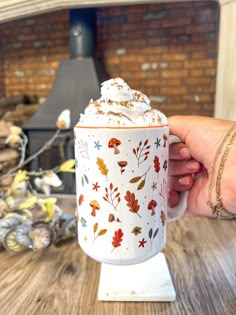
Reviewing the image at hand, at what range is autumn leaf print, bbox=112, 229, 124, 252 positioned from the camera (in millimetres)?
464

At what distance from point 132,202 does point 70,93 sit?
66.4 inches

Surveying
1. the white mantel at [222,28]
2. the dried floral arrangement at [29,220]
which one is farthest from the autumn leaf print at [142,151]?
the white mantel at [222,28]

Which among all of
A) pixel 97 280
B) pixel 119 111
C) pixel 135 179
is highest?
pixel 119 111

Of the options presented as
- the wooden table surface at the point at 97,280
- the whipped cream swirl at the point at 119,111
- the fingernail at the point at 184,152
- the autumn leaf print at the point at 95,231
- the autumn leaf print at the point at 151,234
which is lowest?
the wooden table surface at the point at 97,280

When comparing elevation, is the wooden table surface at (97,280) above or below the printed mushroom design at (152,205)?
below

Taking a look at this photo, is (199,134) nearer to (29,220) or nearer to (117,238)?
(117,238)

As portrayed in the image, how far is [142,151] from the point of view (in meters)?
0.45

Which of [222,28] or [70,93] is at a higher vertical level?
[222,28]

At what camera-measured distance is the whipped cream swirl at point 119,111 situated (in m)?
0.45

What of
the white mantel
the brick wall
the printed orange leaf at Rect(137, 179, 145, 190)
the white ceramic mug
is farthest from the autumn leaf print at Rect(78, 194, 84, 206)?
the brick wall

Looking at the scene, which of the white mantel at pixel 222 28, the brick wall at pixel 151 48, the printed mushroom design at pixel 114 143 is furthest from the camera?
the brick wall at pixel 151 48

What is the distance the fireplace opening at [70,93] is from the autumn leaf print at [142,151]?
151 centimetres

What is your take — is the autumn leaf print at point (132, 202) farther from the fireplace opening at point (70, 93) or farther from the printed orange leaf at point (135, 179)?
the fireplace opening at point (70, 93)

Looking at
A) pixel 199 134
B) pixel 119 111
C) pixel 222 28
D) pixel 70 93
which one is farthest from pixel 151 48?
pixel 119 111
